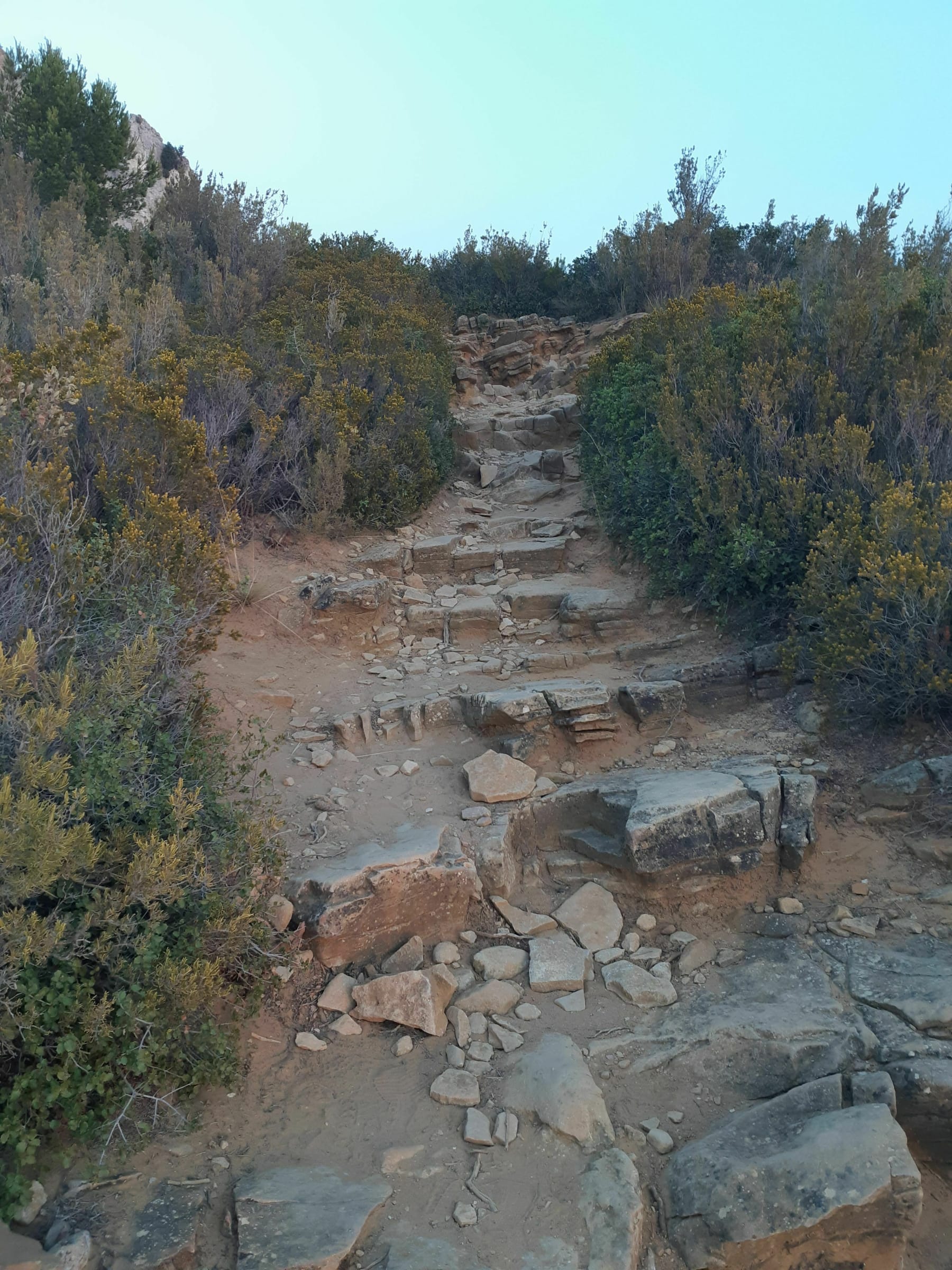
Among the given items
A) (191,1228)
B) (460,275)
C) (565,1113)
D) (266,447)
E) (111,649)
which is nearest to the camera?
(191,1228)

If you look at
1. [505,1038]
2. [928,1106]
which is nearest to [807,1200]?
[928,1106]

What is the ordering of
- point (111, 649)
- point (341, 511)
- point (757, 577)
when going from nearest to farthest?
1. point (111, 649)
2. point (757, 577)
3. point (341, 511)

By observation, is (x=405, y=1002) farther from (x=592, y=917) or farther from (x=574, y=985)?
(x=592, y=917)

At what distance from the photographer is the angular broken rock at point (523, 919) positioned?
422 centimetres

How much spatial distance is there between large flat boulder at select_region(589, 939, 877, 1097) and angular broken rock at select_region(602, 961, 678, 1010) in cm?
5

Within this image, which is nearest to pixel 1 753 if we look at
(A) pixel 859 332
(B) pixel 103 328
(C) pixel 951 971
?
(C) pixel 951 971

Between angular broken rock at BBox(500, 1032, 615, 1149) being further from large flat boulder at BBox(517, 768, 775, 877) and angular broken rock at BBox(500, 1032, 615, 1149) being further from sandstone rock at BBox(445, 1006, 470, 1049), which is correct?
large flat boulder at BBox(517, 768, 775, 877)

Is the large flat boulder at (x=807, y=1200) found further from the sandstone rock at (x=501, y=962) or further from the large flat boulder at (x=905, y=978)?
the sandstone rock at (x=501, y=962)

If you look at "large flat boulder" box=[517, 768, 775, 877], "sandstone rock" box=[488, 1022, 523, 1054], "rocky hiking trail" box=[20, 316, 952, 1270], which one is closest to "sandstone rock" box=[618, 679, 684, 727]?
"rocky hiking trail" box=[20, 316, 952, 1270]

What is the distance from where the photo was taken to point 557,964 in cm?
401

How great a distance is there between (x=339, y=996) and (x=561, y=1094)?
1.05 metres

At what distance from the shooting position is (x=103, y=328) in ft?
23.9

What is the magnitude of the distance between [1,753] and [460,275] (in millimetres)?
17296

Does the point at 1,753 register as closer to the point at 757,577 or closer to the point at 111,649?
the point at 111,649
